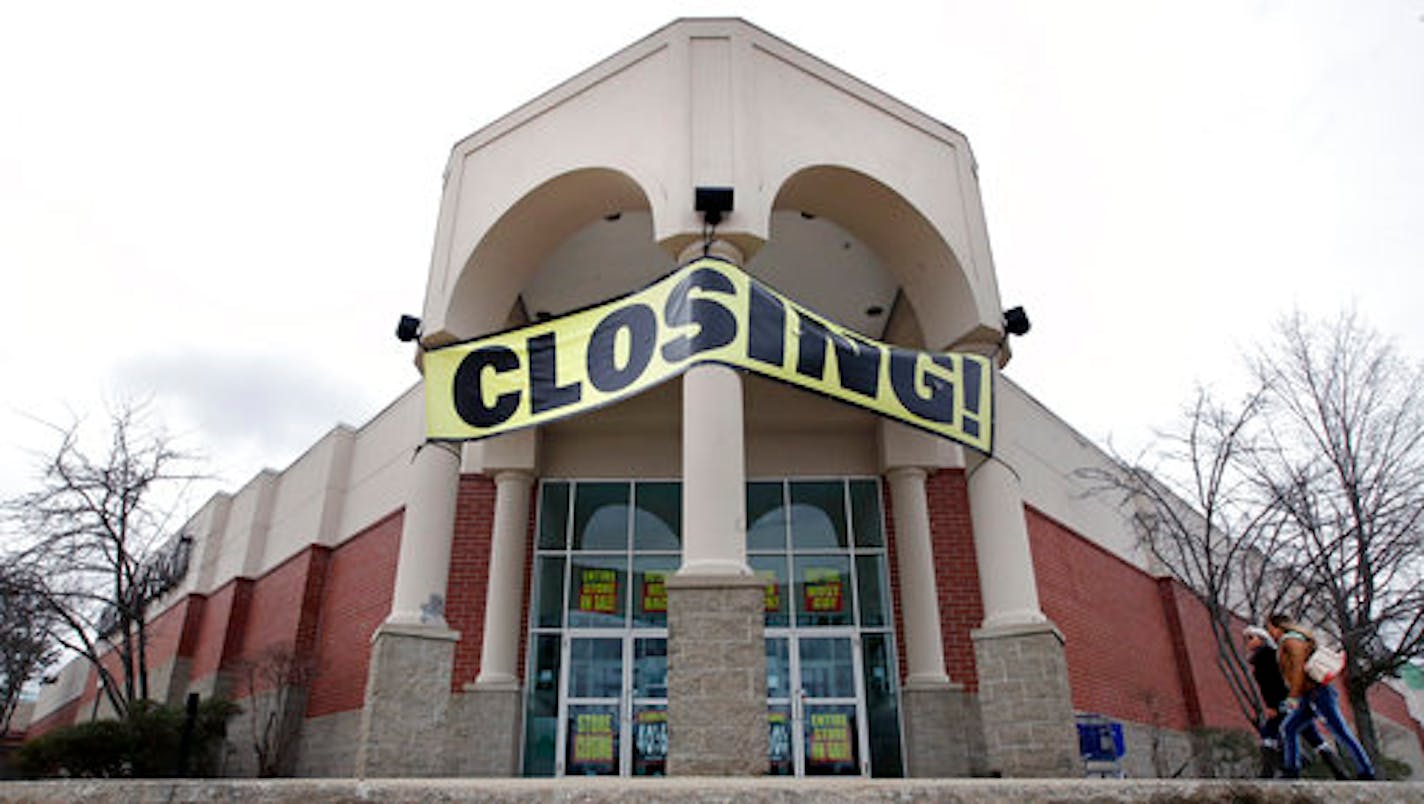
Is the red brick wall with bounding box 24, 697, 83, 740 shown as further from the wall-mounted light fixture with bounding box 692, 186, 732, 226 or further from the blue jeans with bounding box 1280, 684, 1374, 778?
the blue jeans with bounding box 1280, 684, 1374, 778

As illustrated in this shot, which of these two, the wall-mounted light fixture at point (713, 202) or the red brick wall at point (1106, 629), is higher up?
the wall-mounted light fixture at point (713, 202)

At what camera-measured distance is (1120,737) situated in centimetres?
1356

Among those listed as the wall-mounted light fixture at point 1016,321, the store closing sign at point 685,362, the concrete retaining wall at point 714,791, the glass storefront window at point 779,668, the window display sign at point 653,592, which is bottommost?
the concrete retaining wall at point 714,791

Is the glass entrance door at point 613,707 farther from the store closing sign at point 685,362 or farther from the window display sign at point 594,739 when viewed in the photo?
the store closing sign at point 685,362

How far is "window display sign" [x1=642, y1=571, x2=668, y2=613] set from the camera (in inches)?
503

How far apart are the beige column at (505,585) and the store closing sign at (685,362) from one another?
126 inches

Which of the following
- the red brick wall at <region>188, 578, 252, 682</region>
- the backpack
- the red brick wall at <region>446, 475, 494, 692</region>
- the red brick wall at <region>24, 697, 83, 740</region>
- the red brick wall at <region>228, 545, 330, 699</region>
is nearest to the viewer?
the backpack

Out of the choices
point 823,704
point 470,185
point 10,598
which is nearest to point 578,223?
point 470,185

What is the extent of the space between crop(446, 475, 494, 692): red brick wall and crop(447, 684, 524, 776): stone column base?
423mm

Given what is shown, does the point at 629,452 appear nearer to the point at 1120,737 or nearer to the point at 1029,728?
the point at 1029,728

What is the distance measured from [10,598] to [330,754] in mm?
7003

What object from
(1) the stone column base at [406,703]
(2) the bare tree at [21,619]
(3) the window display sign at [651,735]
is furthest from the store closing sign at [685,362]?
(2) the bare tree at [21,619]

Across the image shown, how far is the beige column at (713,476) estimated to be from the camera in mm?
7707

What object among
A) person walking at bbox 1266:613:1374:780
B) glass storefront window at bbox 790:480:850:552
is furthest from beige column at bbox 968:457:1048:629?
glass storefront window at bbox 790:480:850:552
